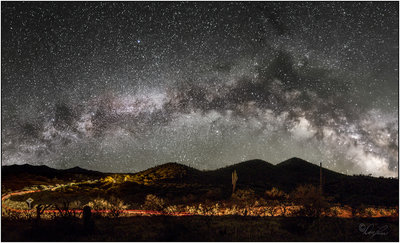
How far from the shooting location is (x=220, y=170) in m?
54.8

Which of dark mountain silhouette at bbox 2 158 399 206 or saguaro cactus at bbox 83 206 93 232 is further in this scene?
dark mountain silhouette at bbox 2 158 399 206

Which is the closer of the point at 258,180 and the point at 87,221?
the point at 87,221

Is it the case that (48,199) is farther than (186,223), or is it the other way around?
(48,199)

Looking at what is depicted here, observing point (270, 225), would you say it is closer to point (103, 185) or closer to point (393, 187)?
point (103, 185)

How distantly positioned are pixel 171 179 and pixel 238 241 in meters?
35.2

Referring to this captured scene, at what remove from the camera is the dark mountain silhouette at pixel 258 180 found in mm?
32094

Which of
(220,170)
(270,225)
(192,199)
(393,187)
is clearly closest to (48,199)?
(192,199)

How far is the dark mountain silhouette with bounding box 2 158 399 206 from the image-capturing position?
105 feet

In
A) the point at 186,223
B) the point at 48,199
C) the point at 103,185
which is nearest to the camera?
the point at 186,223

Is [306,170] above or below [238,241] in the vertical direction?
above

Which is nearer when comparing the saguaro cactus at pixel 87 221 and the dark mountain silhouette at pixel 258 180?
the saguaro cactus at pixel 87 221

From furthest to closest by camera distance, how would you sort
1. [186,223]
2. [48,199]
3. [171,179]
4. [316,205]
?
1. [171,179]
2. [48,199]
3. [316,205]
4. [186,223]

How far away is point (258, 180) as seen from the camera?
45.2 m

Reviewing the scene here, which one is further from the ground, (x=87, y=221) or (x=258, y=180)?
(x=258, y=180)
